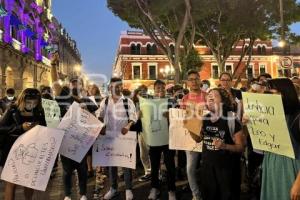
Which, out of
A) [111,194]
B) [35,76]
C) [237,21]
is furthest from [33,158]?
[35,76]

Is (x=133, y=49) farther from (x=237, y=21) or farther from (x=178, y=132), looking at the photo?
(x=178, y=132)

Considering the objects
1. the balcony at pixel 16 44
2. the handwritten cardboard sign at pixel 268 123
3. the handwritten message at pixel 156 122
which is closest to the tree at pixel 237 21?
the balcony at pixel 16 44

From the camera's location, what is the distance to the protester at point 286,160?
327cm

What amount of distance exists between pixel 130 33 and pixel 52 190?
47.3 metres

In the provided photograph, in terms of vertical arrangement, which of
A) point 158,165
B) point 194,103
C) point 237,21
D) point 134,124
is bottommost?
point 158,165

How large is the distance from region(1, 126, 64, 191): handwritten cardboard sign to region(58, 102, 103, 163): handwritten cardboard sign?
1.74 ft

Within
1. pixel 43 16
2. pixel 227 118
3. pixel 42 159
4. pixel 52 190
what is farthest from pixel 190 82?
pixel 43 16

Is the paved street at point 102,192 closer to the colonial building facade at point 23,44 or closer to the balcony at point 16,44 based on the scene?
the colonial building facade at point 23,44

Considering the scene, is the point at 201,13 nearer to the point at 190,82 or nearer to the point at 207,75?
the point at 190,82

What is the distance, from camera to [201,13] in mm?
18922

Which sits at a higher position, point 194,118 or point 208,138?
point 194,118

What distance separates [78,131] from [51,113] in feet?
2.62

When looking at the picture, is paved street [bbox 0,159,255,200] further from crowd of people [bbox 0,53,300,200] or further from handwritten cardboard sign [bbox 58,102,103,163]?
handwritten cardboard sign [bbox 58,102,103,163]

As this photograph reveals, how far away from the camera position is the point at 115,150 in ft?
19.0
